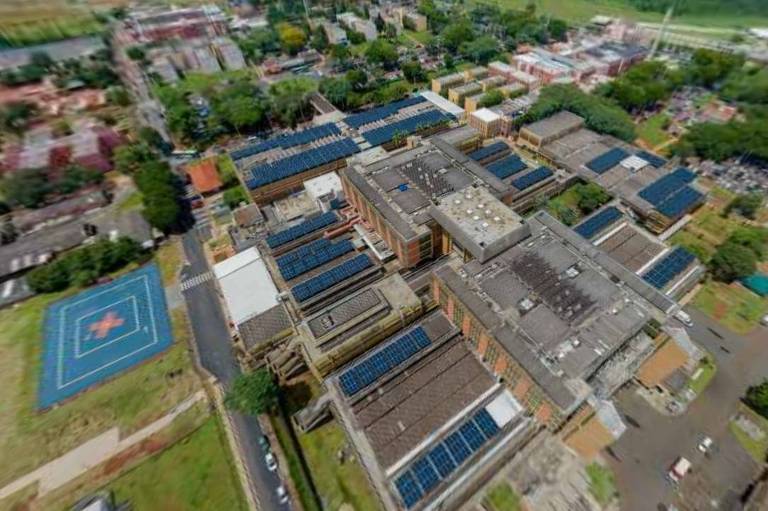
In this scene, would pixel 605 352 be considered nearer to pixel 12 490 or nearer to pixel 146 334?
pixel 146 334

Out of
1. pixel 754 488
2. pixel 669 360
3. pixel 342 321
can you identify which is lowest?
pixel 754 488

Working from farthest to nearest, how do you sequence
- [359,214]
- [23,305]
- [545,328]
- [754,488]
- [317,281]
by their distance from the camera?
[359,214]
[23,305]
[317,281]
[545,328]
[754,488]

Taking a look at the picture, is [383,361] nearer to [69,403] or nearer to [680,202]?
[69,403]

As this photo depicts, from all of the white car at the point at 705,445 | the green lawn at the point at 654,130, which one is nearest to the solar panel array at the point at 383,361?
the white car at the point at 705,445

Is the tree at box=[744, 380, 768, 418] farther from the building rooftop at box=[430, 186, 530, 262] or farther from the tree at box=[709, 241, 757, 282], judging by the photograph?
the building rooftop at box=[430, 186, 530, 262]

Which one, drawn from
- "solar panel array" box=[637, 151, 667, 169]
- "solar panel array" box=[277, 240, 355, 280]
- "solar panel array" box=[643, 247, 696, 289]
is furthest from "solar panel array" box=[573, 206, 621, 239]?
"solar panel array" box=[277, 240, 355, 280]

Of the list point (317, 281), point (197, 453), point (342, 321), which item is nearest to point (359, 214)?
point (317, 281)
